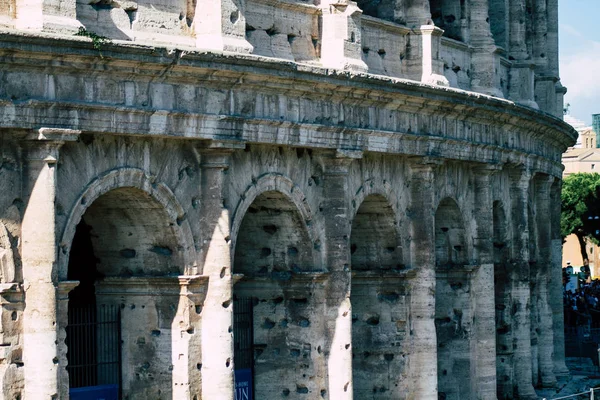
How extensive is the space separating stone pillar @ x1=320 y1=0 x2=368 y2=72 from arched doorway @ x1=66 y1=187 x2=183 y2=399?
462 cm

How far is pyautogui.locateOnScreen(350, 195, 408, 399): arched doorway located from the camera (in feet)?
91.4

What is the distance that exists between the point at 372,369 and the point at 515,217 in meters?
7.07

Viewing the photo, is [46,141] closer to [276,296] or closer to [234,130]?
[234,130]

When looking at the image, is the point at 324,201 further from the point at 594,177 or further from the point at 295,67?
the point at 594,177

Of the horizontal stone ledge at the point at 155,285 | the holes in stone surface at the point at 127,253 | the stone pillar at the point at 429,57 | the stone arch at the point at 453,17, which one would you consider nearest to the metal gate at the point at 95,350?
the horizontal stone ledge at the point at 155,285

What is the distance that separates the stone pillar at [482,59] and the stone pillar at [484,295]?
1.74m

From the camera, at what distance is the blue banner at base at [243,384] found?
25.1 meters

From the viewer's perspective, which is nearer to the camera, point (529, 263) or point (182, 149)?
point (182, 149)

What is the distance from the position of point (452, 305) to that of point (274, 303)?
622cm

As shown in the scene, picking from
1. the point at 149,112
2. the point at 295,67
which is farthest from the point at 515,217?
the point at 149,112

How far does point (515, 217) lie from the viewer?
3372 cm

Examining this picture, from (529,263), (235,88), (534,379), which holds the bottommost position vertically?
(534,379)

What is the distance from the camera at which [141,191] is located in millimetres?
21891

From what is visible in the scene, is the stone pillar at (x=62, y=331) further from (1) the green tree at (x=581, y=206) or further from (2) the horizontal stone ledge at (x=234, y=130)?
(1) the green tree at (x=581, y=206)
